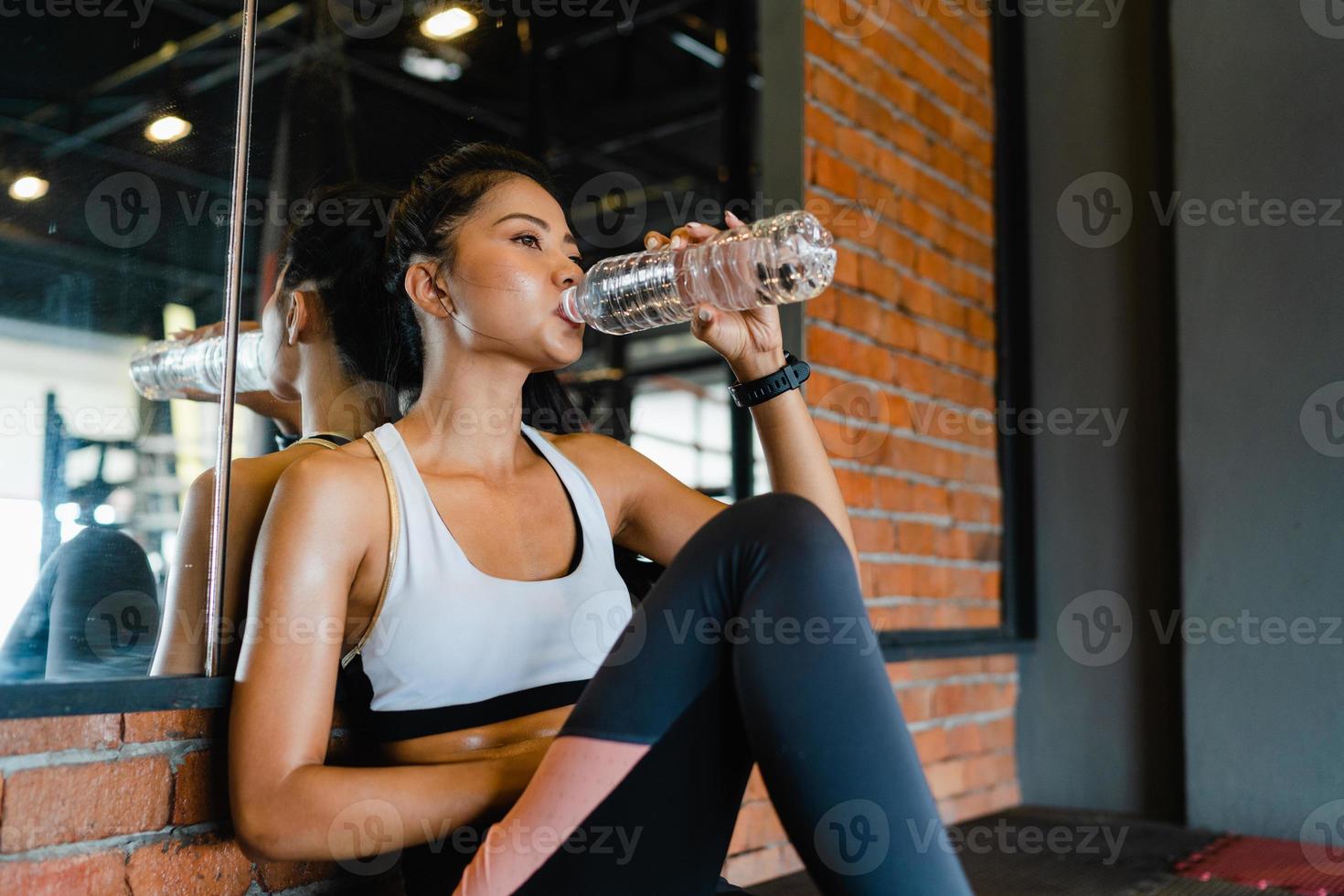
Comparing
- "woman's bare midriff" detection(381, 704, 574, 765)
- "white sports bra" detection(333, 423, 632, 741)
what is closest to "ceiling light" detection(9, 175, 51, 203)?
"white sports bra" detection(333, 423, 632, 741)

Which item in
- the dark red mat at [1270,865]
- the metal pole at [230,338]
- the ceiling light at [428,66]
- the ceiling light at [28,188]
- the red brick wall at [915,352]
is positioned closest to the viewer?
the ceiling light at [28,188]

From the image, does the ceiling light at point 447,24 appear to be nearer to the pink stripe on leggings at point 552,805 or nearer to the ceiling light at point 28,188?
the ceiling light at point 28,188

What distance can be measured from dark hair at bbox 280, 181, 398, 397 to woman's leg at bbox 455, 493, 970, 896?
0.52 metres

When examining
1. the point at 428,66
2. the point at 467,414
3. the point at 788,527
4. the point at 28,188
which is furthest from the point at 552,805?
the point at 428,66

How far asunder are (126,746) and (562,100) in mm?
2436

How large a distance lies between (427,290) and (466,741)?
1.57ft

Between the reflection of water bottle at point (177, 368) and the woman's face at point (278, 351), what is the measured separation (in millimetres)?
97

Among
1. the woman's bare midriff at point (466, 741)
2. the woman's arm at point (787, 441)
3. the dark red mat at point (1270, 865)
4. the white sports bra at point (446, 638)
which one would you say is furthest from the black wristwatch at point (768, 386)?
the dark red mat at point (1270, 865)

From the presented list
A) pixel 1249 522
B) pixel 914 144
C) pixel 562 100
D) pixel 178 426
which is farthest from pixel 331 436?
pixel 562 100

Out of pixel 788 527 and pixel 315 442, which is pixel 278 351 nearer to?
pixel 315 442

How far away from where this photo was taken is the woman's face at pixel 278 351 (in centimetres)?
122

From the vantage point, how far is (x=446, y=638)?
41.5 inches

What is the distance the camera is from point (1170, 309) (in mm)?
2230

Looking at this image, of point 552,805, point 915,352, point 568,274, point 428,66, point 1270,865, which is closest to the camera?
point 552,805
